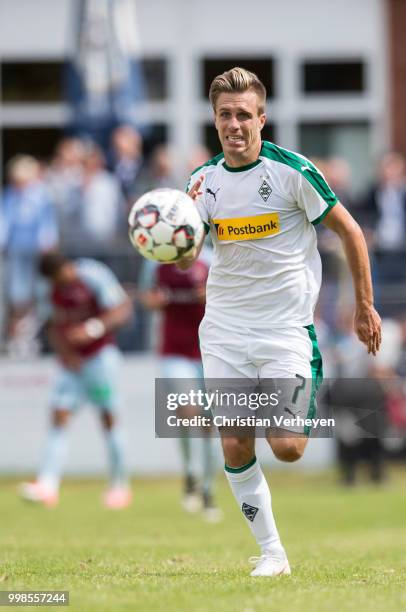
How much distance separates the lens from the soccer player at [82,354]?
14.9 m

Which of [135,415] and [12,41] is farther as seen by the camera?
[12,41]

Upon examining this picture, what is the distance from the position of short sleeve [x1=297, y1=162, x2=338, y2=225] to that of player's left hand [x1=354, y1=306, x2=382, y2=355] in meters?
0.55

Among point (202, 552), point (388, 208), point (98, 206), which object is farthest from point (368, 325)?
point (388, 208)

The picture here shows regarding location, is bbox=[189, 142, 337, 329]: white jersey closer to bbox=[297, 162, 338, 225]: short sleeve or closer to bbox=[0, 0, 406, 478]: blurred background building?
bbox=[297, 162, 338, 225]: short sleeve

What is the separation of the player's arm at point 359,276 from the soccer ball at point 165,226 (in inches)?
29.0

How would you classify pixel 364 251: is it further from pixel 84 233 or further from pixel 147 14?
pixel 147 14

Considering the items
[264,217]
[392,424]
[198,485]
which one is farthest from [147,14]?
[264,217]

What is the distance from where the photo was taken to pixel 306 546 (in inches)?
407

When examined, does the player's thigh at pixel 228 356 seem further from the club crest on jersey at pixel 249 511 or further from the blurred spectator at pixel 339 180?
the blurred spectator at pixel 339 180

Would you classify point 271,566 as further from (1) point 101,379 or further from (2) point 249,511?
(1) point 101,379

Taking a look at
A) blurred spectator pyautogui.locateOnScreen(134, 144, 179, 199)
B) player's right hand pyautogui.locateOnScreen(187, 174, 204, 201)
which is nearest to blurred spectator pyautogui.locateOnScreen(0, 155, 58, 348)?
blurred spectator pyautogui.locateOnScreen(134, 144, 179, 199)

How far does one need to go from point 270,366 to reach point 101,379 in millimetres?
8203

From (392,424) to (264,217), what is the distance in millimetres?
11567

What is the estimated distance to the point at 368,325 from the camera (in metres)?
7.15
